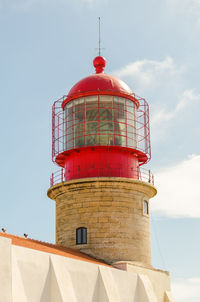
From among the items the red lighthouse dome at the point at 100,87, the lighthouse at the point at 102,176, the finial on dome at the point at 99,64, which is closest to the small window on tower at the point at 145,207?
the lighthouse at the point at 102,176

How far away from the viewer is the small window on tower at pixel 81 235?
2075cm

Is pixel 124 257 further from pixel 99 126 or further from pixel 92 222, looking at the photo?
pixel 99 126

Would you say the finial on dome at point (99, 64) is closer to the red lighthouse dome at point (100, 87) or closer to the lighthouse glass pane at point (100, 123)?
the red lighthouse dome at point (100, 87)

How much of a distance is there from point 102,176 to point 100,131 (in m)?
1.87

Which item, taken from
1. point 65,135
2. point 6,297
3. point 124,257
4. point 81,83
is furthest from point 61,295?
point 81,83

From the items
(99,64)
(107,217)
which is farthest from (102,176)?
(99,64)

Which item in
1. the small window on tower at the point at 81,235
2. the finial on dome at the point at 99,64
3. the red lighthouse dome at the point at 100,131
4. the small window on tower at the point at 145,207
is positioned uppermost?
the finial on dome at the point at 99,64

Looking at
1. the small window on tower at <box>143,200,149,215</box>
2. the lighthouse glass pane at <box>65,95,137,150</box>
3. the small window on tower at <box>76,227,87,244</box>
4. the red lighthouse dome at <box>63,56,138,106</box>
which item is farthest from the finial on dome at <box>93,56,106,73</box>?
the small window on tower at <box>76,227,87,244</box>

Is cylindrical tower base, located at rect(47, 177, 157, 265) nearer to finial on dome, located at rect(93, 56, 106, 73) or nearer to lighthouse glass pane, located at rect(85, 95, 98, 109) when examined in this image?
lighthouse glass pane, located at rect(85, 95, 98, 109)

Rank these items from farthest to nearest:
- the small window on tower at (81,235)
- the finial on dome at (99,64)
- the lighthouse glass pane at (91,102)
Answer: the finial on dome at (99,64) → the lighthouse glass pane at (91,102) → the small window on tower at (81,235)

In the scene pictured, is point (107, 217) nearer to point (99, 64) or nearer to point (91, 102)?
point (91, 102)

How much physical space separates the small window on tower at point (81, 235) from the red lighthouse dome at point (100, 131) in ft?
7.33

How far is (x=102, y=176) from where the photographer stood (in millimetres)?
21125

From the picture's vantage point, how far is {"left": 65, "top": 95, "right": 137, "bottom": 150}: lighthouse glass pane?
21406mm
